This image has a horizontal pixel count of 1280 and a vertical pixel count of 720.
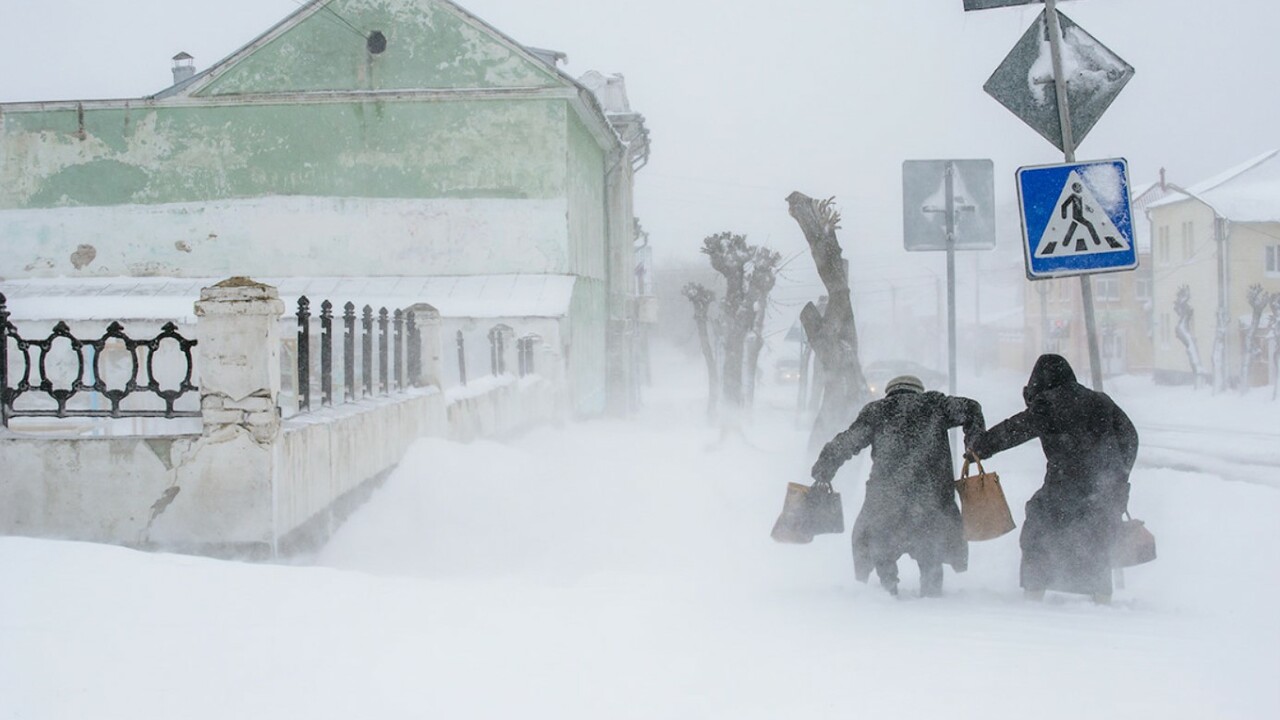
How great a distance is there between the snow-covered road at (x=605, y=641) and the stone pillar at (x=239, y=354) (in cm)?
115

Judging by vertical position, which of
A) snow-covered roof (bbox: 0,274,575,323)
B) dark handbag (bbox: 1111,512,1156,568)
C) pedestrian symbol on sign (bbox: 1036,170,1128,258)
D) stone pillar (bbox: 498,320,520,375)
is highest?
snow-covered roof (bbox: 0,274,575,323)

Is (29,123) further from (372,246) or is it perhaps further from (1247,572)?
(1247,572)

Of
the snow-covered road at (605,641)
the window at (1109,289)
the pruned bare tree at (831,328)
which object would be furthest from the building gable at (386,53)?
the window at (1109,289)

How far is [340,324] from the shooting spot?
24.3m

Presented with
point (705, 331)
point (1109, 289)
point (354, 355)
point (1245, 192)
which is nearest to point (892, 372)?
point (705, 331)

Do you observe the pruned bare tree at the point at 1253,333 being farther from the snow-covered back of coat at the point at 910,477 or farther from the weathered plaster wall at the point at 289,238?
the snow-covered back of coat at the point at 910,477

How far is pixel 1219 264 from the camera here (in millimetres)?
49469

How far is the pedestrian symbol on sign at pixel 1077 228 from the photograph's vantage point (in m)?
7.44

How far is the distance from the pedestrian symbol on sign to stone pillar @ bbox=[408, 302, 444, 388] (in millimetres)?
7635

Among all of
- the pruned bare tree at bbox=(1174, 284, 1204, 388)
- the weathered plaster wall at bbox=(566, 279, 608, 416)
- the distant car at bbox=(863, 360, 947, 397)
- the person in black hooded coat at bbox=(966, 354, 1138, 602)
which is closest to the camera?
the person in black hooded coat at bbox=(966, 354, 1138, 602)

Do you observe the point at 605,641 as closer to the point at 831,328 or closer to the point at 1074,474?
the point at 1074,474

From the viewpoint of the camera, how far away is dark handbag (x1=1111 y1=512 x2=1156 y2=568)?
7.28 m

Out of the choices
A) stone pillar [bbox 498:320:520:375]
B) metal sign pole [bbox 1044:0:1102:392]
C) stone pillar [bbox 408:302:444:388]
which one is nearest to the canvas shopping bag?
metal sign pole [bbox 1044:0:1102:392]

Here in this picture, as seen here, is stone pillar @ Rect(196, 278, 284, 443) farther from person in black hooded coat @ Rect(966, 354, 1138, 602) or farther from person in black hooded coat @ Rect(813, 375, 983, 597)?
person in black hooded coat @ Rect(966, 354, 1138, 602)
